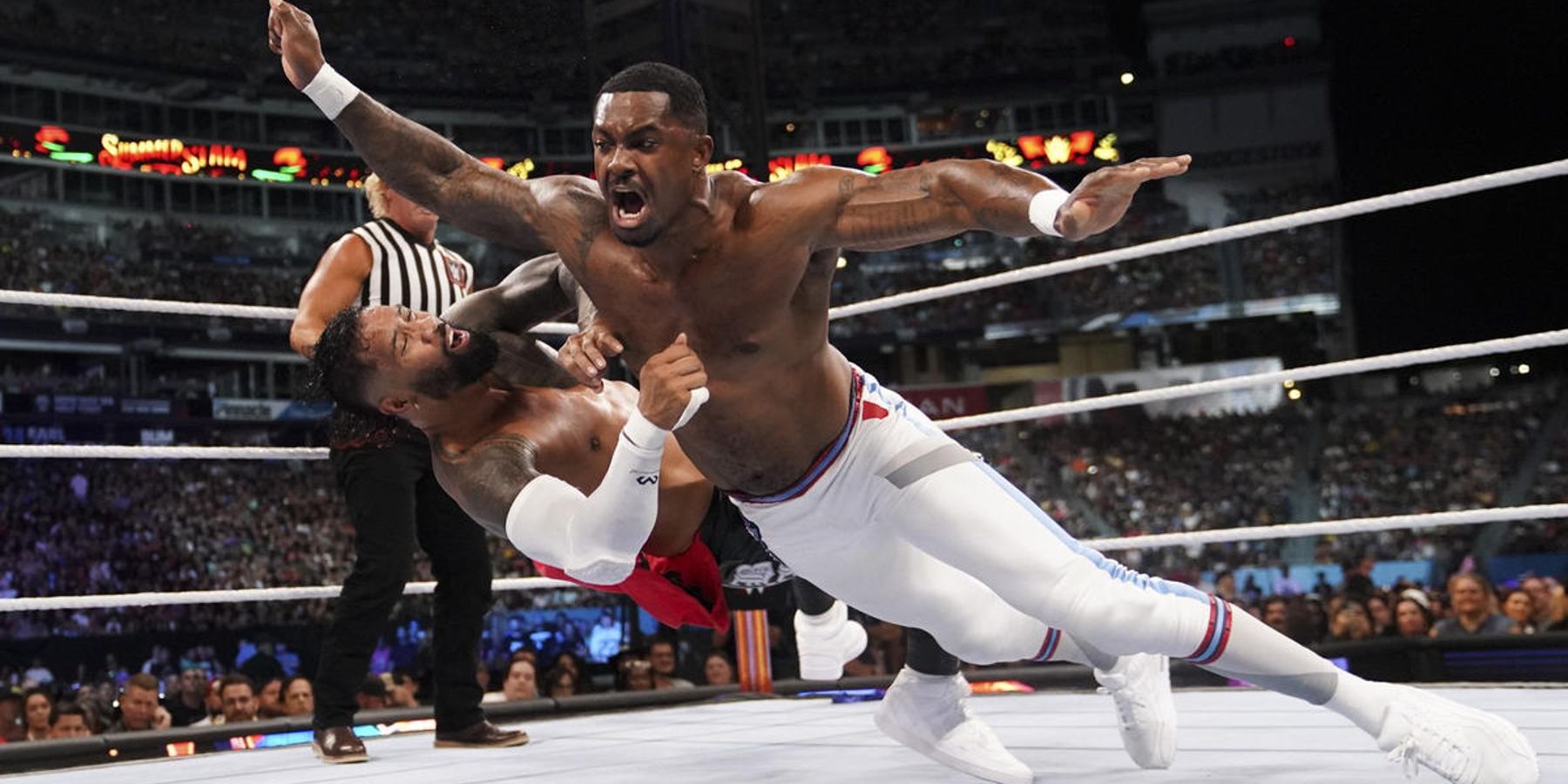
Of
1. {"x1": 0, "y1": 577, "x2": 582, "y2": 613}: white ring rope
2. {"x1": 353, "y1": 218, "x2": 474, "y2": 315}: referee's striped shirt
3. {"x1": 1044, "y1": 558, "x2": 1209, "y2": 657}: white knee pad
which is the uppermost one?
{"x1": 353, "y1": 218, "x2": 474, "y2": 315}: referee's striped shirt

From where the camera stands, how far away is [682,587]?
2.25m

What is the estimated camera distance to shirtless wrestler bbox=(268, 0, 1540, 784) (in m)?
1.67

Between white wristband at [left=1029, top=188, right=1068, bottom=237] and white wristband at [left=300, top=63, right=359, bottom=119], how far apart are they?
36.7 inches

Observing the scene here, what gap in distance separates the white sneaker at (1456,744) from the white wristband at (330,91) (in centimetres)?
156

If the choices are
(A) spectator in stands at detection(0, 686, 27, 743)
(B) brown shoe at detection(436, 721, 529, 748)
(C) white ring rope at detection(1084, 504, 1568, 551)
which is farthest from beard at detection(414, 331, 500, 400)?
(A) spectator in stands at detection(0, 686, 27, 743)

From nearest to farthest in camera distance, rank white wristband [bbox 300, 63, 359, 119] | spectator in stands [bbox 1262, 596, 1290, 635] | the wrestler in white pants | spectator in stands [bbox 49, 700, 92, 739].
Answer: the wrestler in white pants
white wristband [bbox 300, 63, 359, 119]
spectator in stands [bbox 49, 700, 92, 739]
spectator in stands [bbox 1262, 596, 1290, 635]

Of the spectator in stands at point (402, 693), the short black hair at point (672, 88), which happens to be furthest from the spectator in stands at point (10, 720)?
the short black hair at point (672, 88)

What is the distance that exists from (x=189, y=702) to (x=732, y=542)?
618 cm

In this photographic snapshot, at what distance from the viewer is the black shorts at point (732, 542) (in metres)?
2.29

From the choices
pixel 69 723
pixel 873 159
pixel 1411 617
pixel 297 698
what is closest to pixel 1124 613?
pixel 297 698

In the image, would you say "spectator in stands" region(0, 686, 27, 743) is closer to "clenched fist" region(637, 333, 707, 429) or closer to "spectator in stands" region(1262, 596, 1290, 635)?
"clenched fist" region(637, 333, 707, 429)

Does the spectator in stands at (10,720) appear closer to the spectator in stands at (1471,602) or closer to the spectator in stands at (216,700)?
the spectator in stands at (216,700)

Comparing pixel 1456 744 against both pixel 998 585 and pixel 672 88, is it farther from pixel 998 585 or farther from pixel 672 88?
pixel 672 88

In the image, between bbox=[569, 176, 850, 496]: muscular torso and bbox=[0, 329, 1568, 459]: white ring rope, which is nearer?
bbox=[569, 176, 850, 496]: muscular torso
